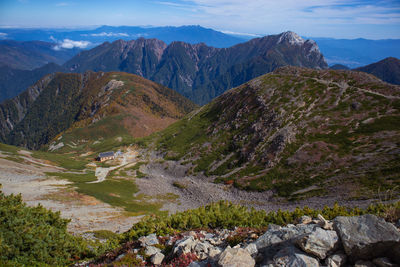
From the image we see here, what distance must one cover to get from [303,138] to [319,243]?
260 feet

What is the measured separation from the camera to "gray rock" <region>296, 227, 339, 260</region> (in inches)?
393

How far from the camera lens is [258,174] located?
78.2 meters

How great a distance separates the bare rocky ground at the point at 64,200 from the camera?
143ft

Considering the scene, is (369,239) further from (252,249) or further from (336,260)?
(252,249)

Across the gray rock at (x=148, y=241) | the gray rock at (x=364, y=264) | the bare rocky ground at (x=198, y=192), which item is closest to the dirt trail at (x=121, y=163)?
the bare rocky ground at (x=198, y=192)

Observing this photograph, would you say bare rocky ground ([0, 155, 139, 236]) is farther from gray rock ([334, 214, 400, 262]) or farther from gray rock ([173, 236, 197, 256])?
gray rock ([334, 214, 400, 262])

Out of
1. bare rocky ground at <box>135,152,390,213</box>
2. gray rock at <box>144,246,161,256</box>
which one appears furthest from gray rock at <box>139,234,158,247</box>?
bare rocky ground at <box>135,152,390,213</box>

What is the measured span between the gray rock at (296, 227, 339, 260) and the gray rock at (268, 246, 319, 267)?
0.33 m

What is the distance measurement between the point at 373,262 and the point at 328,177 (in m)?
63.3

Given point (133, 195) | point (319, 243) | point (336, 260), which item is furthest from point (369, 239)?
point (133, 195)

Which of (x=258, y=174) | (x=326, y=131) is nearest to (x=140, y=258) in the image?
(x=258, y=174)

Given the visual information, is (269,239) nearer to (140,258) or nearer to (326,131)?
Result: (140,258)

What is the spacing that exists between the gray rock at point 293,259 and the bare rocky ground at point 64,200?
3731cm

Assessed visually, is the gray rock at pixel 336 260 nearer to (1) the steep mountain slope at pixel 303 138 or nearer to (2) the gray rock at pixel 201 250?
(2) the gray rock at pixel 201 250
